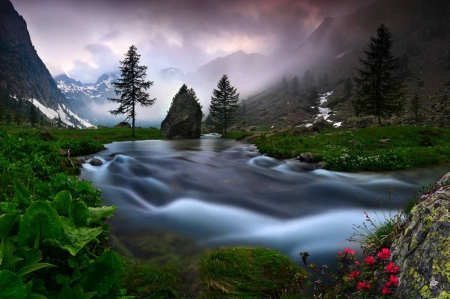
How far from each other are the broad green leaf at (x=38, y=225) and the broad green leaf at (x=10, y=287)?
2.89 feet

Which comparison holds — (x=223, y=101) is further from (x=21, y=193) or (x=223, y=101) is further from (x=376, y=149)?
(x=21, y=193)

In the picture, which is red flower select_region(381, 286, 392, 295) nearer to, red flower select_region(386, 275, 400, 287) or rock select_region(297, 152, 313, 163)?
red flower select_region(386, 275, 400, 287)

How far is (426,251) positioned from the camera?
2693 mm

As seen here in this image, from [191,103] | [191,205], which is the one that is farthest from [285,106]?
[191,205]

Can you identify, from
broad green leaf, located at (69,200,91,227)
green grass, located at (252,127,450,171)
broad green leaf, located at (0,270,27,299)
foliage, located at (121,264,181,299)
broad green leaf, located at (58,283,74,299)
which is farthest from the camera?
green grass, located at (252,127,450,171)

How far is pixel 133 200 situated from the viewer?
27.8 ft

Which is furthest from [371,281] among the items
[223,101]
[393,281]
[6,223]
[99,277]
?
[223,101]

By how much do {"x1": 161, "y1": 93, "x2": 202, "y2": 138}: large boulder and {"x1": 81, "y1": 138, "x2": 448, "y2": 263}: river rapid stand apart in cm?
3007

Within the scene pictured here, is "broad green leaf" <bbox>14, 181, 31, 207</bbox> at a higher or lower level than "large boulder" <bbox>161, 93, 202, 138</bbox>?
lower

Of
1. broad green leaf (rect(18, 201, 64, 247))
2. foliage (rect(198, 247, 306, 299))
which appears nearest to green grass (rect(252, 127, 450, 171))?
foliage (rect(198, 247, 306, 299))

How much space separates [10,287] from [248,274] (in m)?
3.41

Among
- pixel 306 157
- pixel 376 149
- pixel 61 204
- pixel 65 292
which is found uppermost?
pixel 376 149

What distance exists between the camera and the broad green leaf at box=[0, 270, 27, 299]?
160cm

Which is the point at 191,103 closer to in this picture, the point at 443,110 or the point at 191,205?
the point at 191,205
